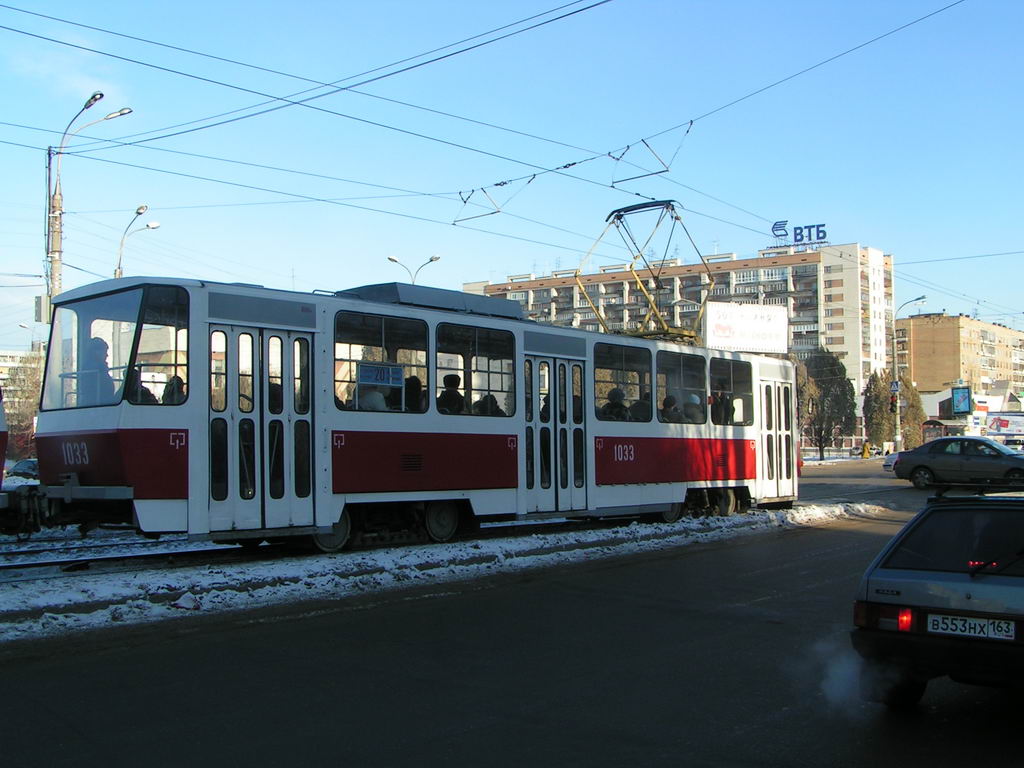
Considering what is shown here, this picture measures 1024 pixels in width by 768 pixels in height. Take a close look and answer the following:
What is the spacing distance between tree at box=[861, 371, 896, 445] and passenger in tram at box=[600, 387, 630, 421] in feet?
208

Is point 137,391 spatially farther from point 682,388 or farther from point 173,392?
A: point 682,388

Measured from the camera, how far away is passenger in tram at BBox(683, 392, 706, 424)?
1767cm

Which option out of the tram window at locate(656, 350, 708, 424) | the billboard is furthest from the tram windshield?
the billboard

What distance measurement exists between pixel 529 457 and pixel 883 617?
942 centimetres

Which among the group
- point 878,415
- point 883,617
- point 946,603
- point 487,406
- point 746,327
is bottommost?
point 883,617

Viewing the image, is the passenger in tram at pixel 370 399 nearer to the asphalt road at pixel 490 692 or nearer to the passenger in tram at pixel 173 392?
the passenger in tram at pixel 173 392

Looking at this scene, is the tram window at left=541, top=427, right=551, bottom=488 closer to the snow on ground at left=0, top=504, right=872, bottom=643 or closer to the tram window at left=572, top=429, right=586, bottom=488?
the tram window at left=572, top=429, right=586, bottom=488

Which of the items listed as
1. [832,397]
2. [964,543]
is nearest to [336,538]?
[964,543]

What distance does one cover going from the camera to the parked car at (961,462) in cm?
2634

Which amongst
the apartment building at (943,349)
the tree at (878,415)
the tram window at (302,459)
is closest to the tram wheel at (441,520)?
the tram window at (302,459)

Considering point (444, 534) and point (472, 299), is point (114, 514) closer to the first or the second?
point (444, 534)

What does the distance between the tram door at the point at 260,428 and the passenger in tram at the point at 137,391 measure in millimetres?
676

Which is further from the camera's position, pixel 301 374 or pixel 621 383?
pixel 621 383

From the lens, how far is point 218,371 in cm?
1109
